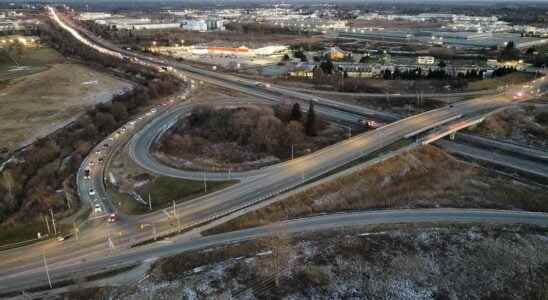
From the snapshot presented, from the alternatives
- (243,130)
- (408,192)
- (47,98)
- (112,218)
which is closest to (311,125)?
(243,130)

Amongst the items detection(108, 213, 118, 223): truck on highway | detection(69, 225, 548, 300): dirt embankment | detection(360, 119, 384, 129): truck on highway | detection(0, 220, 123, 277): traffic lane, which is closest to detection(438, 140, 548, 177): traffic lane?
detection(360, 119, 384, 129): truck on highway

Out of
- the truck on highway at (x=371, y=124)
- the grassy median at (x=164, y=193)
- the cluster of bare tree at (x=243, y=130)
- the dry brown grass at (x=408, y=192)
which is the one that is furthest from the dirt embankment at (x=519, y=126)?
the grassy median at (x=164, y=193)

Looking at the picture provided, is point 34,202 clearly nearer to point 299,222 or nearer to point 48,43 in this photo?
point 299,222

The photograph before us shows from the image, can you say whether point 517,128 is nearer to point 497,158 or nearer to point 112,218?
point 497,158

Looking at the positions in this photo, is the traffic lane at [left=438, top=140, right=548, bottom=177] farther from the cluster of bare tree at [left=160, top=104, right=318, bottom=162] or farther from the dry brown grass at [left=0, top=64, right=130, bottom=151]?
the dry brown grass at [left=0, top=64, right=130, bottom=151]

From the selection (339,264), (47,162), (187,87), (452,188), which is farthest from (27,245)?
(187,87)

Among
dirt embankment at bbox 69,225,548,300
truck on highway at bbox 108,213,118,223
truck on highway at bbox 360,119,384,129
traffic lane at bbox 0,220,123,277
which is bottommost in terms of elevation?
dirt embankment at bbox 69,225,548,300
